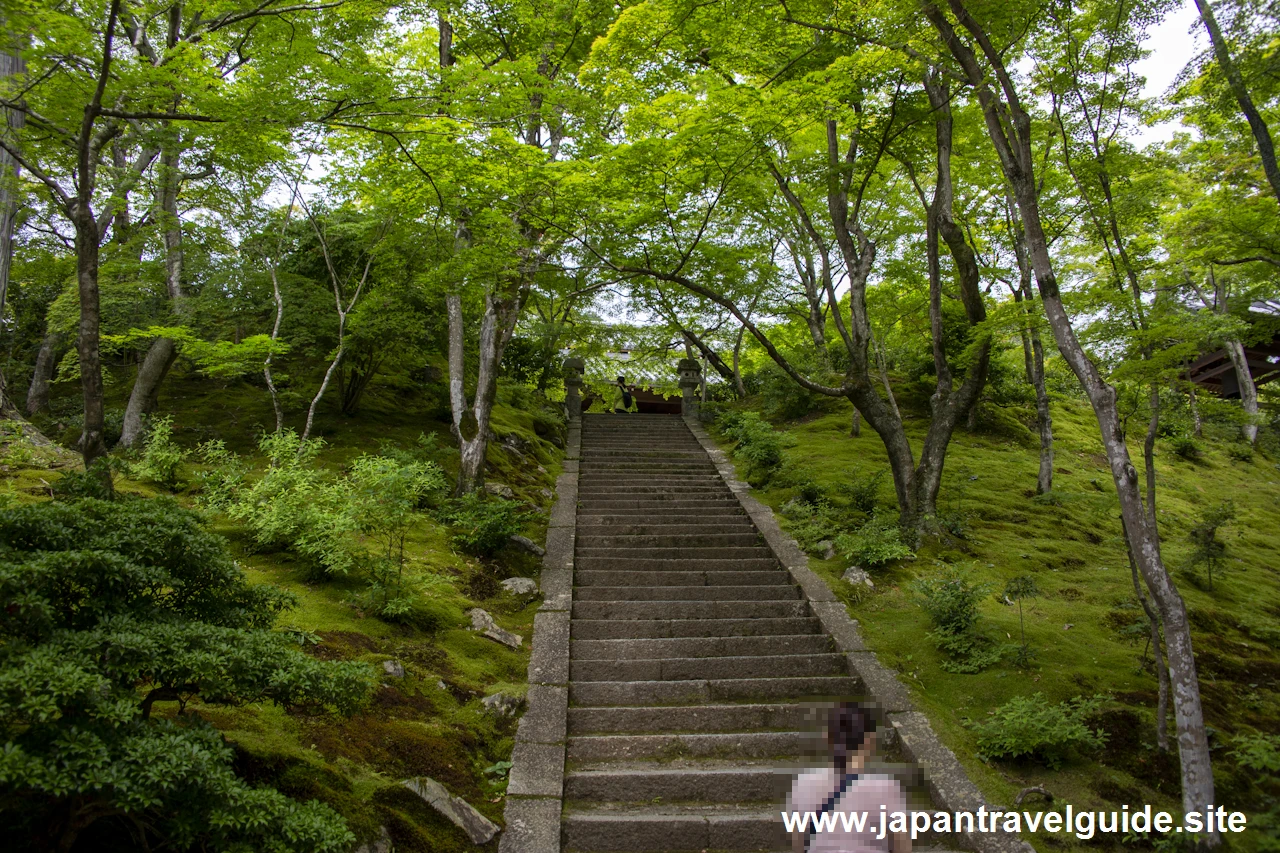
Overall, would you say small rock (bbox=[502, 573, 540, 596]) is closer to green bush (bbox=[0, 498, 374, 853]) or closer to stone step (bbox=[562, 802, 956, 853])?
stone step (bbox=[562, 802, 956, 853])

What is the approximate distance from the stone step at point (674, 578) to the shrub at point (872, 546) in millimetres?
951

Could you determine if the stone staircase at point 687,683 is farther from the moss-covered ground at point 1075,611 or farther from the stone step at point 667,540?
the moss-covered ground at point 1075,611

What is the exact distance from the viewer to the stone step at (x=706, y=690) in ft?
21.8

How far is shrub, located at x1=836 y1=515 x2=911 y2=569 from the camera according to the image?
29.1ft

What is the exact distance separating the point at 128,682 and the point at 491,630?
4501 mm

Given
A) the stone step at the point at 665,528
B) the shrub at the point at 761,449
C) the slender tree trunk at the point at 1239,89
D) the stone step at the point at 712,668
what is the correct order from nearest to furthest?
1. the slender tree trunk at the point at 1239,89
2. the stone step at the point at 712,668
3. the stone step at the point at 665,528
4. the shrub at the point at 761,449

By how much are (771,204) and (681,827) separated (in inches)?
536

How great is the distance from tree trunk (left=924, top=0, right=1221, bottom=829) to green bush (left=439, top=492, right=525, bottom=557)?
6406 mm

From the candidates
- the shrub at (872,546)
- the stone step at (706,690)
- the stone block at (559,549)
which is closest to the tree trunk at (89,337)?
the stone step at (706,690)

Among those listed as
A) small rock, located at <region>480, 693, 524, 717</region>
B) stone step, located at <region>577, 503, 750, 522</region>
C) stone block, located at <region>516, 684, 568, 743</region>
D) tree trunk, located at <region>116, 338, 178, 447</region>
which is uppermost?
tree trunk, located at <region>116, 338, 178, 447</region>

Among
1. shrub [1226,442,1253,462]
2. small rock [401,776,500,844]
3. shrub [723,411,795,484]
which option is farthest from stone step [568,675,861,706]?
shrub [1226,442,1253,462]

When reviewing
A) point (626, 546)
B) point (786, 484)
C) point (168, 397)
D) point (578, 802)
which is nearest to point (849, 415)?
point (786, 484)

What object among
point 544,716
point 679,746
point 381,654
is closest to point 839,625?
point 679,746

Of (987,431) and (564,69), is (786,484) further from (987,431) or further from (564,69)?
(564,69)
